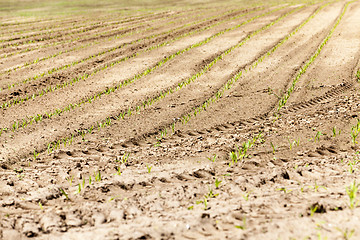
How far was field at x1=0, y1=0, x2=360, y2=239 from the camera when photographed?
2924mm

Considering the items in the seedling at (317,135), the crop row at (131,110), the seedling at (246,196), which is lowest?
the seedling at (246,196)

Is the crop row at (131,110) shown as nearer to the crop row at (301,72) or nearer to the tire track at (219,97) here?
the tire track at (219,97)

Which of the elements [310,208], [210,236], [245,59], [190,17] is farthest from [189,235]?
[190,17]

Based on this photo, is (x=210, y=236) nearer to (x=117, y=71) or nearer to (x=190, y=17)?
(x=117, y=71)

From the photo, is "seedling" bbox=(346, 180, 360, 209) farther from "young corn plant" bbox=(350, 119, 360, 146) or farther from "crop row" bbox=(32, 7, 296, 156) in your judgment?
"crop row" bbox=(32, 7, 296, 156)

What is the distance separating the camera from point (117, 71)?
26.4 ft

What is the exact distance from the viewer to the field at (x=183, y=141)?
2.92m

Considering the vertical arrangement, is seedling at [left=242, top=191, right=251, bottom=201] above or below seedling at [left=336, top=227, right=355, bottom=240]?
below

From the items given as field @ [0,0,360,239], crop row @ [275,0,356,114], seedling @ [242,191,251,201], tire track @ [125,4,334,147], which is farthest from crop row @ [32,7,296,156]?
seedling @ [242,191,251,201]

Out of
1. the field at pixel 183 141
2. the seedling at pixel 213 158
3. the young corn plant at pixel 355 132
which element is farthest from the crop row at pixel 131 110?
the young corn plant at pixel 355 132

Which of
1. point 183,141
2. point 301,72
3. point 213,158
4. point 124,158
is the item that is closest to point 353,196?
point 213,158

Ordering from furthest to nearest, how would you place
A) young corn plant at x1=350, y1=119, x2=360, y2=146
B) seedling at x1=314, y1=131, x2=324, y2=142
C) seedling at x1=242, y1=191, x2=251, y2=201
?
seedling at x1=314, y1=131, x2=324, y2=142 → young corn plant at x1=350, y1=119, x2=360, y2=146 → seedling at x1=242, y1=191, x2=251, y2=201

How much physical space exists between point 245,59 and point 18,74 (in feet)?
17.8

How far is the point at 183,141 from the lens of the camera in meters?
4.64
